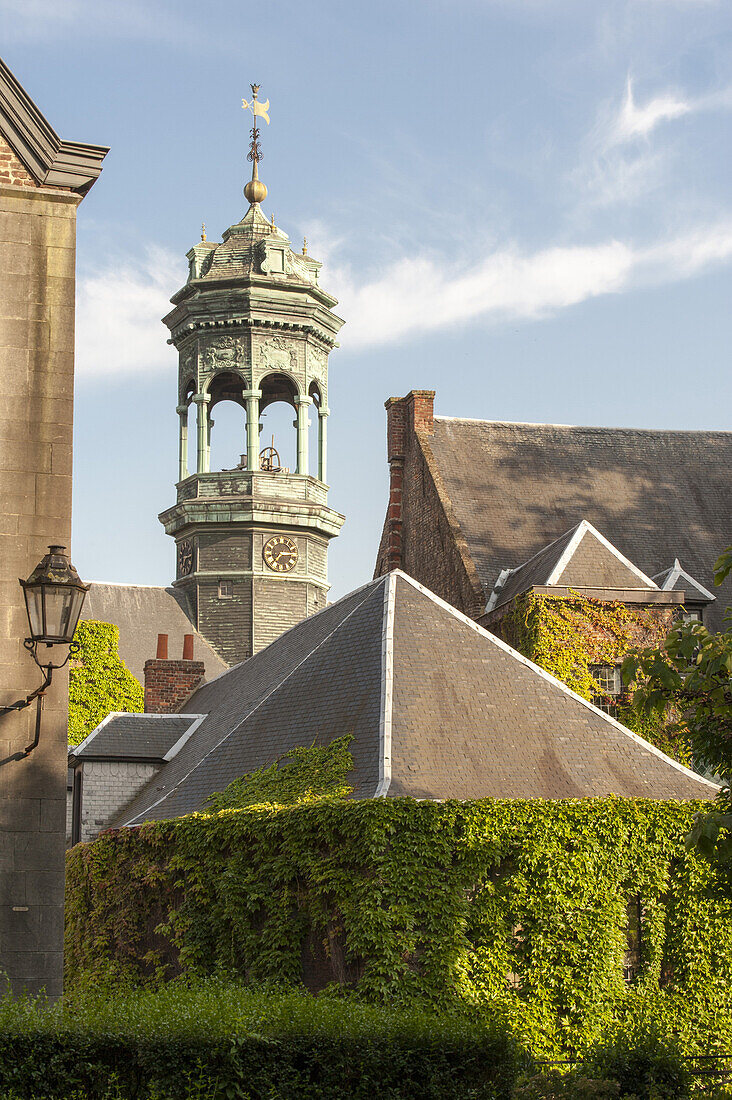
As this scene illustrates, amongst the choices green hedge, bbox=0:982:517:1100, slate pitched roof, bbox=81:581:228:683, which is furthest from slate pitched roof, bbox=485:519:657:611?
slate pitched roof, bbox=81:581:228:683

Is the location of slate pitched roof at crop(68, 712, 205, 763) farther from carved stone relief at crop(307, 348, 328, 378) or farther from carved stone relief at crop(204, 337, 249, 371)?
carved stone relief at crop(307, 348, 328, 378)

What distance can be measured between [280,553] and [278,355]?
7111 mm

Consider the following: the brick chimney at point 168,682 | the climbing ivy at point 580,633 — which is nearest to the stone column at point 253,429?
the brick chimney at point 168,682

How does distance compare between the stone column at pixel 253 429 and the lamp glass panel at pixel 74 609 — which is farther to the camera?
the stone column at pixel 253 429

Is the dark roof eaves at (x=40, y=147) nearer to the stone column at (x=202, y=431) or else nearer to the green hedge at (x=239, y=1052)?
the green hedge at (x=239, y=1052)

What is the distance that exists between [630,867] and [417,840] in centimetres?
307

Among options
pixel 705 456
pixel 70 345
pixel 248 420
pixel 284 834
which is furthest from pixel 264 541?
pixel 70 345

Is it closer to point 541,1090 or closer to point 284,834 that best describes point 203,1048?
point 541,1090

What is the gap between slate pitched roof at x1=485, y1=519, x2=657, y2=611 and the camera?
84.7 feet

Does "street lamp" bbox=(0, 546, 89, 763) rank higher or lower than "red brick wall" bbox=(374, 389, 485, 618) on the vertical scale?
lower

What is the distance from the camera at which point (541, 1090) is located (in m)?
11.9

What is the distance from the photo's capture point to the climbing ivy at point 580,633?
81.5 ft

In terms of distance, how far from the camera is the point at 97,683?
3956cm

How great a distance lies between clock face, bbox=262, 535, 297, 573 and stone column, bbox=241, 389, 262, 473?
8.67 feet
